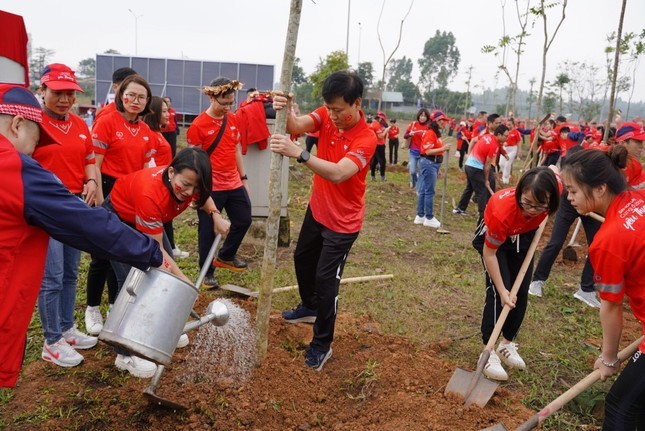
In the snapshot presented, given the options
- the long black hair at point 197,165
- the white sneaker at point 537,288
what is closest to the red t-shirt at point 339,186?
the long black hair at point 197,165

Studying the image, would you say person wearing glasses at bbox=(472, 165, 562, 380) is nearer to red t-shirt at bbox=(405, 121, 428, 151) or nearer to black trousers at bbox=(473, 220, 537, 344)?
black trousers at bbox=(473, 220, 537, 344)

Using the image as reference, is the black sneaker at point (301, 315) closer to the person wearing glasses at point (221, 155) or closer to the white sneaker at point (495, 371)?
the person wearing glasses at point (221, 155)

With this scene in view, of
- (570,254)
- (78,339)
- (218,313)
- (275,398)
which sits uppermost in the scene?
(218,313)

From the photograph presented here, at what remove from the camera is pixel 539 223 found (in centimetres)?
340

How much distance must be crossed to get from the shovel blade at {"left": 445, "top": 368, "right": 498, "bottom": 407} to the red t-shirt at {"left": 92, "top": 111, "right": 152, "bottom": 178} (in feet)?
9.48

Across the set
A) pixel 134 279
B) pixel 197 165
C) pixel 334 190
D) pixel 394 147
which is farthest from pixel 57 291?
pixel 394 147

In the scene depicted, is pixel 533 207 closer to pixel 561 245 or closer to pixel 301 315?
pixel 301 315

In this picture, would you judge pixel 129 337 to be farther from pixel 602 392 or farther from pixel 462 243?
pixel 462 243

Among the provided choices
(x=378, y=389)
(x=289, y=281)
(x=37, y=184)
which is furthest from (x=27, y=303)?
(x=289, y=281)

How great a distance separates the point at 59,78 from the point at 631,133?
5.20 meters

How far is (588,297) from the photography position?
5332 millimetres

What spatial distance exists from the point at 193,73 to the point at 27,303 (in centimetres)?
2413

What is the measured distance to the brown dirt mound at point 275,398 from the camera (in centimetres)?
281

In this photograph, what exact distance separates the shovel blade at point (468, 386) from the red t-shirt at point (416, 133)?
7493 mm
